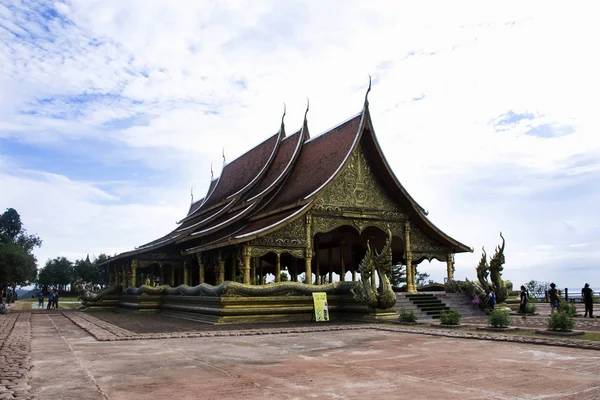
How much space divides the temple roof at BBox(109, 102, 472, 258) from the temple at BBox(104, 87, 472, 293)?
37 mm

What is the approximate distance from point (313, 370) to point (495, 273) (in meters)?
13.9

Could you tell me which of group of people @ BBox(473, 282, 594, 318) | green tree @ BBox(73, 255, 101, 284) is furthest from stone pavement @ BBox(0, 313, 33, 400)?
green tree @ BBox(73, 255, 101, 284)

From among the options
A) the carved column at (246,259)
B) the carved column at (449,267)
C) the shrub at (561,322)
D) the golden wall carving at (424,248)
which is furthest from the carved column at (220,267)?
the shrub at (561,322)

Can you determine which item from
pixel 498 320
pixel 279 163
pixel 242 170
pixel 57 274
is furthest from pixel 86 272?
pixel 498 320

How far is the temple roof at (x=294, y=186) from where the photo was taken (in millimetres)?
17344

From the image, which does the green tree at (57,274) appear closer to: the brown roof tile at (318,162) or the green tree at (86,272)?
the green tree at (86,272)

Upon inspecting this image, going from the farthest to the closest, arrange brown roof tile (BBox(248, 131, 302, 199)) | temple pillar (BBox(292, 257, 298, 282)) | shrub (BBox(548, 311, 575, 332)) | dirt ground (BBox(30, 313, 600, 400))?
temple pillar (BBox(292, 257, 298, 282)) → brown roof tile (BBox(248, 131, 302, 199)) → shrub (BBox(548, 311, 575, 332)) → dirt ground (BBox(30, 313, 600, 400))

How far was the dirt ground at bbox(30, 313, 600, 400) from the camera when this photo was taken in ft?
16.1

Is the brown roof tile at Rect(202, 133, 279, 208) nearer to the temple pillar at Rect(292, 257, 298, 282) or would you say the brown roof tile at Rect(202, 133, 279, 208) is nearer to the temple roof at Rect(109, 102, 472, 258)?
the temple roof at Rect(109, 102, 472, 258)

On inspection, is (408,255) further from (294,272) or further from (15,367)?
(15,367)

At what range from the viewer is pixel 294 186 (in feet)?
63.4

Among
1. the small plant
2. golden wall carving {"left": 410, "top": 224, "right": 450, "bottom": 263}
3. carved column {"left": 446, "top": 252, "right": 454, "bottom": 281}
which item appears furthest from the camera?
carved column {"left": 446, "top": 252, "right": 454, "bottom": 281}

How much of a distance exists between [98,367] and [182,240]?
1370 cm

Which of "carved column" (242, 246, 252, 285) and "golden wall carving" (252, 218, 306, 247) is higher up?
"golden wall carving" (252, 218, 306, 247)
